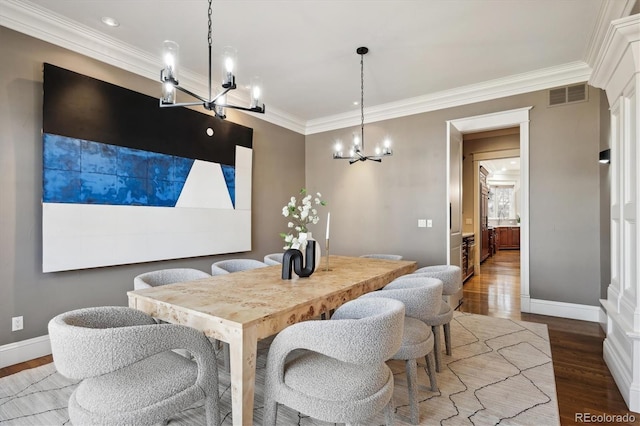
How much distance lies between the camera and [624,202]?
2.38 meters

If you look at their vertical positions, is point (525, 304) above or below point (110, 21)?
below

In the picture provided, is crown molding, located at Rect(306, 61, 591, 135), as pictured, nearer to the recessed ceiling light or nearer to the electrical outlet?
the recessed ceiling light

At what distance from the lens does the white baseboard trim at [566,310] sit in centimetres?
360

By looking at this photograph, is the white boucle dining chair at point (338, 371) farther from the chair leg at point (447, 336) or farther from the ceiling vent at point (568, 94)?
the ceiling vent at point (568, 94)

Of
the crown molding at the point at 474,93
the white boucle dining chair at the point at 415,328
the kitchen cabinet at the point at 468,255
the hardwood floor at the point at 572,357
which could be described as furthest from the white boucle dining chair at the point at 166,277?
the kitchen cabinet at the point at 468,255

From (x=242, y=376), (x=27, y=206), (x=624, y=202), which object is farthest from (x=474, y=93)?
(x=27, y=206)

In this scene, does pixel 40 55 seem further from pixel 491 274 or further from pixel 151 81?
pixel 491 274

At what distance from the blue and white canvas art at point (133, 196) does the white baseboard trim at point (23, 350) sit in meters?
0.62

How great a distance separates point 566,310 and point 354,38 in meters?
3.90

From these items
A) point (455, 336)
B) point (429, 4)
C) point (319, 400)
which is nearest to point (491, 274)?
point (455, 336)

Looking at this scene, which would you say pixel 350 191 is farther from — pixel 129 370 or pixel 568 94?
pixel 129 370

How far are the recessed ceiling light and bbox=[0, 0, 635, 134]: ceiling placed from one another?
0.05 metres

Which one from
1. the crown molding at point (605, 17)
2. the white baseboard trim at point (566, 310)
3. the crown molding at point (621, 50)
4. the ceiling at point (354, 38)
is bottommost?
the white baseboard trim at point (566, 310)

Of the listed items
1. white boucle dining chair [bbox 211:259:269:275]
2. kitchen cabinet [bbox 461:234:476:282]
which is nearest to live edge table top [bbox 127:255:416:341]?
white boucle dining chair [bbox 211:259:269:275]
